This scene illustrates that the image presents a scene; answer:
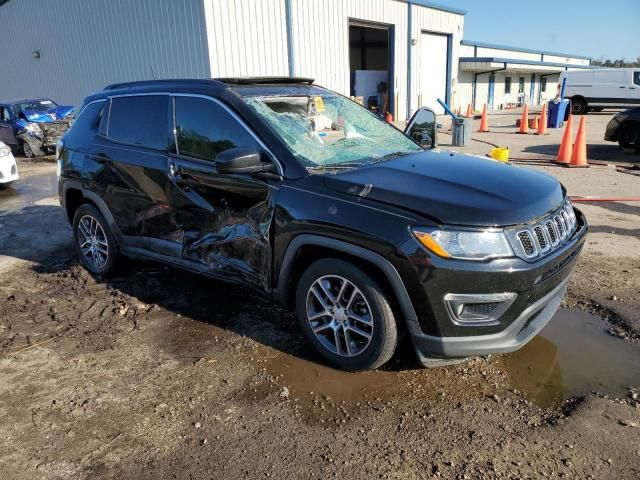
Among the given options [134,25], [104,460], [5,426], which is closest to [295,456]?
[104,460]

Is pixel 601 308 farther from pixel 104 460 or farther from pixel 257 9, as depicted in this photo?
pixel 257 9

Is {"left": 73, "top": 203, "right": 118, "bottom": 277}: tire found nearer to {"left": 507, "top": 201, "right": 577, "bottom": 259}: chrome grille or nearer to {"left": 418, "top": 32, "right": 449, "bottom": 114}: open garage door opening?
{"left": 507, "top": 201, "right": 577, "bottom": 259}: chrome grille

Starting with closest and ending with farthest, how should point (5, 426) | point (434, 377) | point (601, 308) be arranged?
point (5, 426) → point (434, 377) → point (601, 308)

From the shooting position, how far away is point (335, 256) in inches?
124

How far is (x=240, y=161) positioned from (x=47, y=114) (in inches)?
582

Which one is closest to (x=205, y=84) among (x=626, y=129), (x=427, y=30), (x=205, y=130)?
(x=205, y=130)

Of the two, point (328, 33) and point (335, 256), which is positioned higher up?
point (328, 33)

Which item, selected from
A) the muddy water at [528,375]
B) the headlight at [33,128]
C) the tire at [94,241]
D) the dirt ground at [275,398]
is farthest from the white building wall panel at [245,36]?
the muddy water at [528,375]

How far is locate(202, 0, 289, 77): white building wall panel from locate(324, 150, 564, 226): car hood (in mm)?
12847

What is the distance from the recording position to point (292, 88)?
414cm

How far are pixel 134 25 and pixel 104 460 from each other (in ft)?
56.8

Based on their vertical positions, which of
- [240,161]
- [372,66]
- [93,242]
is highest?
[372,66]

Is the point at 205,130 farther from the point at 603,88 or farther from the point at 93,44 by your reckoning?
the point at 603,88

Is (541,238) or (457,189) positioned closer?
(541,238)
